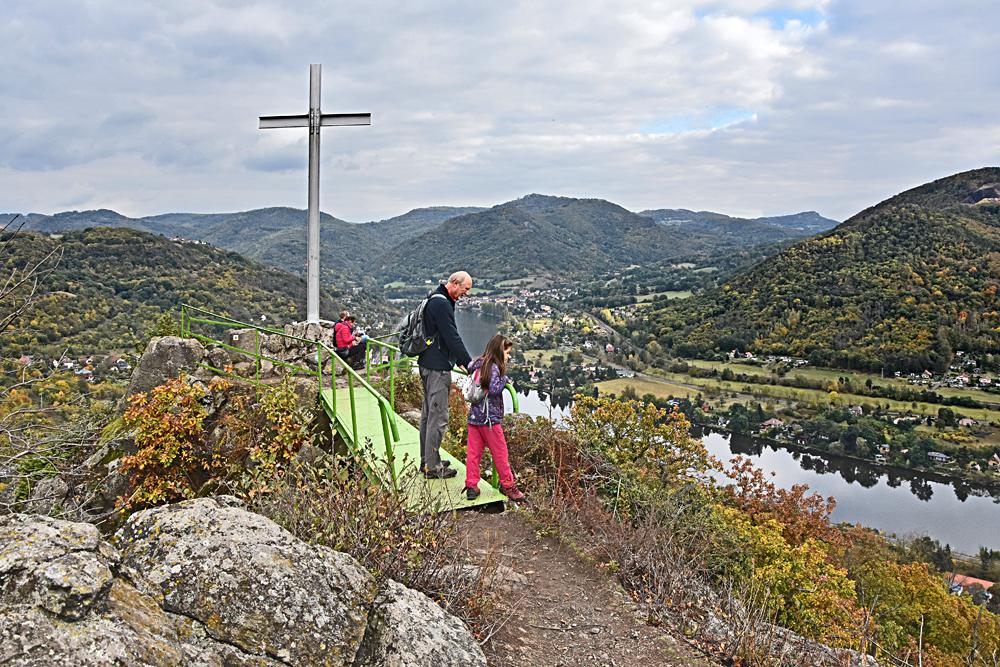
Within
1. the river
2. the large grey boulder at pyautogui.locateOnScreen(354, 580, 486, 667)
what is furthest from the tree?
the river

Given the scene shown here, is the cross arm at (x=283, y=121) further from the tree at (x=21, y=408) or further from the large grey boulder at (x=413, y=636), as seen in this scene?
the large grey boulder at (x=413, y=636)

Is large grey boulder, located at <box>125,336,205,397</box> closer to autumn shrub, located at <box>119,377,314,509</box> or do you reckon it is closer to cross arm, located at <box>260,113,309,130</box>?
autumn shrub, located at <box>119,377,314,509</box>

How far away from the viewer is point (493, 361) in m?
5.37

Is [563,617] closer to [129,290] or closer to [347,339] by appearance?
[347,339]

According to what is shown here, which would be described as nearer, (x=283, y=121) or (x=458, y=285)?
(x=458, y=285)

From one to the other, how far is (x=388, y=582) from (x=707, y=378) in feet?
250

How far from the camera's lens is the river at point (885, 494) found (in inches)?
1609

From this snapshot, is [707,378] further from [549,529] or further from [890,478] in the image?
[549,529]

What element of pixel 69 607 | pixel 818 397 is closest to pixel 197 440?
pixel 69 607

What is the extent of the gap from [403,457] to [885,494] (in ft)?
174

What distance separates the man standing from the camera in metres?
5.45

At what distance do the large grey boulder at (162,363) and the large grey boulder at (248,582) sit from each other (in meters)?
6.84

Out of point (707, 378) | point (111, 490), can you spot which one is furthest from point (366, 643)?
point (707, 378)

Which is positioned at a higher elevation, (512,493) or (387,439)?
(387,439)
